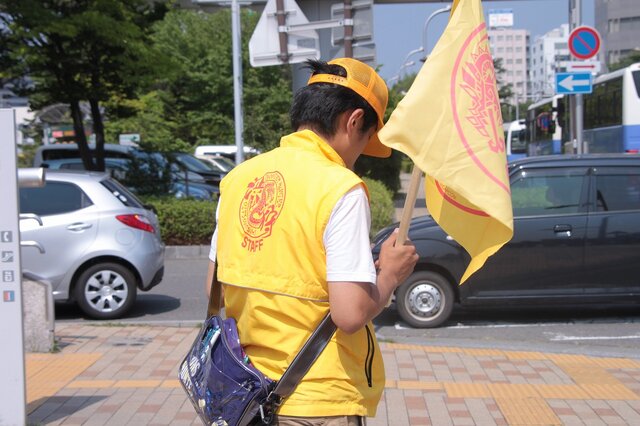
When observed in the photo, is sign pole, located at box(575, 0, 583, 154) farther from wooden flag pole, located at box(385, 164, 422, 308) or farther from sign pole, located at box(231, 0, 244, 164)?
wooden flag pole, located at box(385, 164, 422, 308)

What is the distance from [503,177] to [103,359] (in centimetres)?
512

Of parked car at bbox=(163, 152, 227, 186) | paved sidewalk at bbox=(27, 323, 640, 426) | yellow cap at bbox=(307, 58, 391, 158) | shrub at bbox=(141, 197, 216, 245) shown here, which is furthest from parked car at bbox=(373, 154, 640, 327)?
parked car at bbox=(163, 152, 227, 186)

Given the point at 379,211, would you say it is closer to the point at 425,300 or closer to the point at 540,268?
the point at 425,300

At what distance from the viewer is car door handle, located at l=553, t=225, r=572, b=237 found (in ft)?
28.0

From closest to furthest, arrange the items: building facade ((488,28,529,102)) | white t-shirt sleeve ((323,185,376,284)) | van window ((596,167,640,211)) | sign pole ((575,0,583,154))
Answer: white t-shirt sleeve ((323,185,376,284)), van window ((596,167,640,211)), sign pole ((575,0,583,154)), building facade ((488,28,529,102))

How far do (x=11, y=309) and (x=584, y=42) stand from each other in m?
13.9

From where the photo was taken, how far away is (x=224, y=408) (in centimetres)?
245

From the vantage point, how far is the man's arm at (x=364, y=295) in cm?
227

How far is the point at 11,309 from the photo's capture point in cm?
463

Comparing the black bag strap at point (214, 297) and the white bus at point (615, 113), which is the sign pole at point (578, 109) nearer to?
the white bus at point (615, 113)

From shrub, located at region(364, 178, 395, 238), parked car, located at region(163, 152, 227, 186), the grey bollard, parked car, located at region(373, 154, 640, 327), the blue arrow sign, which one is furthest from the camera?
parked car, located at region(163, 152, 227, 186)

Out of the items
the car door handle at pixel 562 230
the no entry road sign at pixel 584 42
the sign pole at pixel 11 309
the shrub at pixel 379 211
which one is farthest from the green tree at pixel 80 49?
the sign pole at pixel 11 309

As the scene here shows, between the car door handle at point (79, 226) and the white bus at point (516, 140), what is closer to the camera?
the car door handle at point (79, 226)

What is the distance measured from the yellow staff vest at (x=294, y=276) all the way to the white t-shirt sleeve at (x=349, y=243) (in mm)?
26
